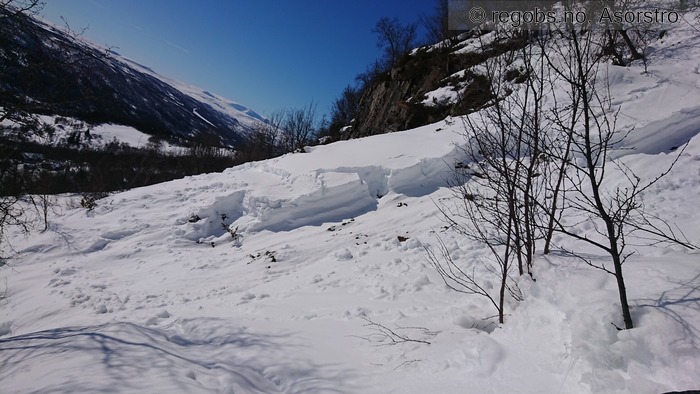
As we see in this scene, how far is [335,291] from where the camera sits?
20.7ft

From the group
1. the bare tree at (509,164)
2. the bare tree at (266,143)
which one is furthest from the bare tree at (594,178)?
the bare tree at (266,143)

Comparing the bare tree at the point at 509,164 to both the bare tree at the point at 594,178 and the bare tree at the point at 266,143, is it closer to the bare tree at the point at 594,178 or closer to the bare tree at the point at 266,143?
the bare tree at the point at 594,178

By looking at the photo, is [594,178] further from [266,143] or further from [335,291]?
[266,143]

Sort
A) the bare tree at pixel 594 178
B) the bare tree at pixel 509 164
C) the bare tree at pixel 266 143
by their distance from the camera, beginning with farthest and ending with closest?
the bare tree at pixel 266 143 < the bare tree at pixel 509 164 < the bare tree at pixel 594 178

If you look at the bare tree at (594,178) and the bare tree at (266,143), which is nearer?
the bare tree at (594,178)

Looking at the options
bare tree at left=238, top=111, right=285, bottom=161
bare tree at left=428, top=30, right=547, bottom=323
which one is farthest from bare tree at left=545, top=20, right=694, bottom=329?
bare tree at left=238, top=111, right=285, bottom=161

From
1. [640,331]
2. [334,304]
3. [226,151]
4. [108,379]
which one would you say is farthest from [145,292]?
[226,151]

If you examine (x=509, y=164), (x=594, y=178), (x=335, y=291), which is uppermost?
(x=509, y=164)

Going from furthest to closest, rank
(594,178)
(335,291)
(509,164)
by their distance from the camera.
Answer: (335,291)
(509,164)
(594,178)

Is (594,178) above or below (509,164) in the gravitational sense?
below

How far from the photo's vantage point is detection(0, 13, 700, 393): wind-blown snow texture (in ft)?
8.54

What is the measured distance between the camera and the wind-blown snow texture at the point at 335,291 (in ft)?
8.54

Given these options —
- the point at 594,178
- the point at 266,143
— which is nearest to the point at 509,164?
the point at 594,178

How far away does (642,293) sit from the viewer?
8.80ft
